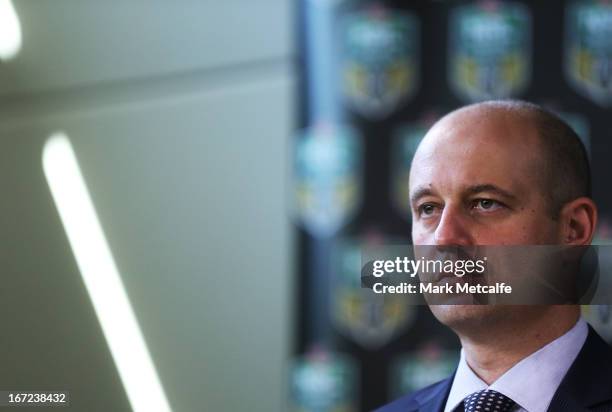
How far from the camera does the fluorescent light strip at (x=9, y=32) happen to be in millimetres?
983

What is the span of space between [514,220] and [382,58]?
1.93 ft

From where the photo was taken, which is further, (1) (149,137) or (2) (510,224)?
(1) (149,137)

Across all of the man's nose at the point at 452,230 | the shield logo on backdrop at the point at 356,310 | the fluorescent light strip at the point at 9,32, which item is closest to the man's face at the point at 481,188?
the man's nose at the point at 452,230

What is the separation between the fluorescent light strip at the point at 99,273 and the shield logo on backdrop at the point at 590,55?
1.99 feet

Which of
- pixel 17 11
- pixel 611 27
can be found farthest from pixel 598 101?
pixel 17 11

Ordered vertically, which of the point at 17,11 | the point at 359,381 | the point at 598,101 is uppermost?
the point at 17,11

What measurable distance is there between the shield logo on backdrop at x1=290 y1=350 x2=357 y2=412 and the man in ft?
1.63

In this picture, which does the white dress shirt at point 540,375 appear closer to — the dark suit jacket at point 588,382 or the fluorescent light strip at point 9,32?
the dark suit jacket at point 588,382

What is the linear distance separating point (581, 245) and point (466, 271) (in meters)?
0.08

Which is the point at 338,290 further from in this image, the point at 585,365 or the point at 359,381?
the point at 585,365

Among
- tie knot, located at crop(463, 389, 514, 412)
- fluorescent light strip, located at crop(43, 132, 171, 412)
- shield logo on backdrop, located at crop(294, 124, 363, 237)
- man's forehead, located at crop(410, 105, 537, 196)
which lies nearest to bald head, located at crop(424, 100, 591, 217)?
man's forehead, located at crop(410, 105, 537, 196)

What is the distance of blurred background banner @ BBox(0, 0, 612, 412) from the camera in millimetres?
984

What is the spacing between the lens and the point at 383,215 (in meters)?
1.09

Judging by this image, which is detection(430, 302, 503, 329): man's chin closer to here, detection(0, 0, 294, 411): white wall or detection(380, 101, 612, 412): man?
detection(380, 101, 612, 412): man
